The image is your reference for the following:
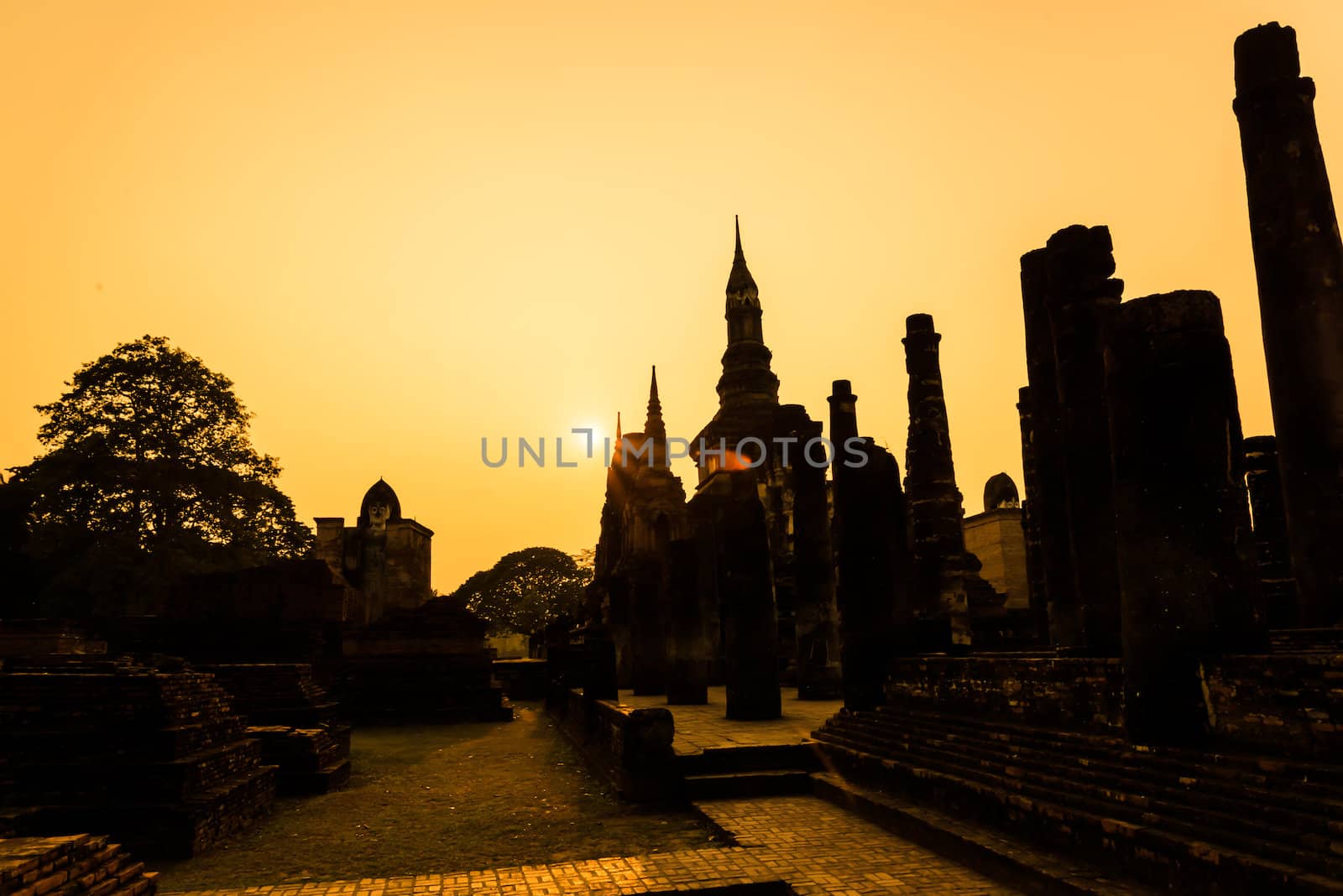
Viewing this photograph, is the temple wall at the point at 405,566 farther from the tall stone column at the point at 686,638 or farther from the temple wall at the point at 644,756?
the temple wall at the point at 644,756

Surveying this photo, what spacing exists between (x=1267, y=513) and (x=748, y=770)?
9.62m

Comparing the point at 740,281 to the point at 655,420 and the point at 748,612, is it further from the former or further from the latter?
the point at 748,612

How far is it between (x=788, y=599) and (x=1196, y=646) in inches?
683

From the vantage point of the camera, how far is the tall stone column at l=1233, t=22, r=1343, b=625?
8.45 metres

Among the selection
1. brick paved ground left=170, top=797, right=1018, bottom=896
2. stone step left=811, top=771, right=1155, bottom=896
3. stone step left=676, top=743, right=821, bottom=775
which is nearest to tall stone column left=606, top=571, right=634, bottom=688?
stone step left=676, top=743, right=821, bottom=775

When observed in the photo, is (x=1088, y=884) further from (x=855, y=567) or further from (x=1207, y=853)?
(x=855, y=567)

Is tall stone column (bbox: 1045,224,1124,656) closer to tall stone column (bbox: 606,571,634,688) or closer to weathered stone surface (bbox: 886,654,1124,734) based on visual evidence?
weathered stone surface (bbox: 886,654,1124,734)

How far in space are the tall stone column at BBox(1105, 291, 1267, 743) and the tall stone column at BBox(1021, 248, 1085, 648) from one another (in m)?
3.83

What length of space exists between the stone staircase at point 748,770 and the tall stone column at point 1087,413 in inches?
114

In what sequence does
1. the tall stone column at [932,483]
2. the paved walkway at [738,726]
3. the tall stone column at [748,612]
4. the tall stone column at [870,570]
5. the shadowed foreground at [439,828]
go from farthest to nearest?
the tall stone column at [932,483] < the tall stone column at [748,612] < the tall stone column at [870,570] < the paved walkway at [738,726] < the shadowed foreground at [439,828]

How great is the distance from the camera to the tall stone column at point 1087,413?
757 cm

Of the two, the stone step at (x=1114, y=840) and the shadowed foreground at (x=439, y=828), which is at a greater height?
the stone step at (x=1114, y=840)

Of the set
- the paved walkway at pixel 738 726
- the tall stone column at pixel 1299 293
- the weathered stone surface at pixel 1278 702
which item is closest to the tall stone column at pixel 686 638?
the paved walkway at pixel 738 726

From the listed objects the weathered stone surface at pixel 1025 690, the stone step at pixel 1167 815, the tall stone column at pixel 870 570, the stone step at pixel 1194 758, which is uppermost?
the tall stone column at pixel 870 570
